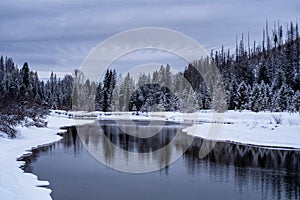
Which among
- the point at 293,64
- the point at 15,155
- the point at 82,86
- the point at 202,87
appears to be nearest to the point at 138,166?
the point at 15,155

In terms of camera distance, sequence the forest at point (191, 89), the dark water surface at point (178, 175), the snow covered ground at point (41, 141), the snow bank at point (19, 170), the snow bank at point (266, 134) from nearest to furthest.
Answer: the snow bank at point (19, 170) → the snow covered ground at point (41, 141) → the dark water surface at point (178, 175) → the snow bank at point (266, 134) → the forest at point (191, 89)

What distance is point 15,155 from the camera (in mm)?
20156

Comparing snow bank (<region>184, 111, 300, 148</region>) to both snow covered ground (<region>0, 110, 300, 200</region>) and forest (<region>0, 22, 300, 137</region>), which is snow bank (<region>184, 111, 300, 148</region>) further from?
forest (<region>0, 22, 300, 137</region>)

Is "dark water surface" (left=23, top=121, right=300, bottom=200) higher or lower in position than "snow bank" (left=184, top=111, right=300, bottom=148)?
lower

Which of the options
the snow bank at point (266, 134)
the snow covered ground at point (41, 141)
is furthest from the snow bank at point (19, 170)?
the snow bank at point (266, 134)

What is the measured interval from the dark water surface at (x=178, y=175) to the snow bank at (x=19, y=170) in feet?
2.15

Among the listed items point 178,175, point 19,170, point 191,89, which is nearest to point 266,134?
point 178,175

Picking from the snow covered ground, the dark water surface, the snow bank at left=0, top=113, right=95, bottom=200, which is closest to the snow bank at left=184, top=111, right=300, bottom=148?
the snow covered ground

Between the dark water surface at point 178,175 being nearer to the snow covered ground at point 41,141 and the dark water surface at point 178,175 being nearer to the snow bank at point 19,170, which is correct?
the snow bank at point 19,170

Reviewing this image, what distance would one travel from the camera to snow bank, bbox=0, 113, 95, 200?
10781 mm

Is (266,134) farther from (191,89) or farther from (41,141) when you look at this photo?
(191,89)

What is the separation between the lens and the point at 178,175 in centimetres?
1666

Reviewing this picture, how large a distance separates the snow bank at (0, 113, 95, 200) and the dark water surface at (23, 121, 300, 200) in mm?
654

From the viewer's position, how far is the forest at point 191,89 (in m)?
47.7
